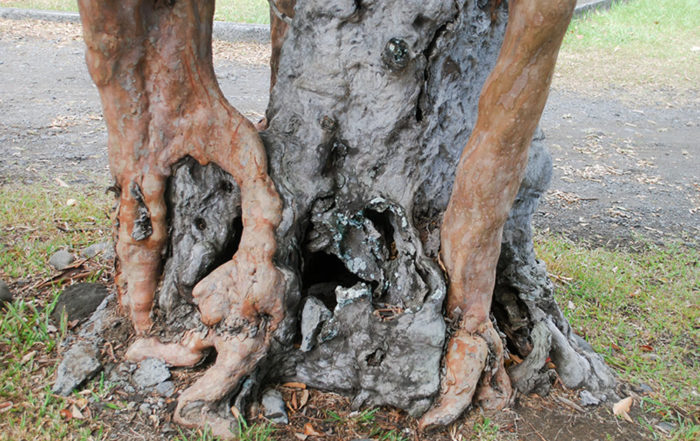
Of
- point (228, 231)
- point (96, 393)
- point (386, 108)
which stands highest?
point (386, 108)

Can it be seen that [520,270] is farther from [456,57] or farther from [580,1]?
[580,1]

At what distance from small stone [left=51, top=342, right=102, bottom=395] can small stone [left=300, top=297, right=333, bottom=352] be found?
0.97 m

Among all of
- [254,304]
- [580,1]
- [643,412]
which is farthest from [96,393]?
[580,1]

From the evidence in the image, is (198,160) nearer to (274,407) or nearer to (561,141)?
(274,407)

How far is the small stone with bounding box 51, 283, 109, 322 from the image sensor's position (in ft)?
10.7

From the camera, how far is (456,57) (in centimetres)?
288

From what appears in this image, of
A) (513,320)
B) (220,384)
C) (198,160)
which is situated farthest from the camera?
(513,320)

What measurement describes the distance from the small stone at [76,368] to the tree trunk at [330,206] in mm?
208

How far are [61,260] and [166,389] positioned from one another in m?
1.41

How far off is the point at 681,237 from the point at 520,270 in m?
2.70

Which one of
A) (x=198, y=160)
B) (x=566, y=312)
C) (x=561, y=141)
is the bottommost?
(x=566, y=312)

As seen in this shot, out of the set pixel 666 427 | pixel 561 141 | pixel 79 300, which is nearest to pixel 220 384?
pixel 79 300

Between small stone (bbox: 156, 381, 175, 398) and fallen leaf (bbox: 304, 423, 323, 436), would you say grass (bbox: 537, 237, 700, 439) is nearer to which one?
fallen leaf (bbox: 304, 423, 323, 436)

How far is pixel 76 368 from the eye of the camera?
284cm
